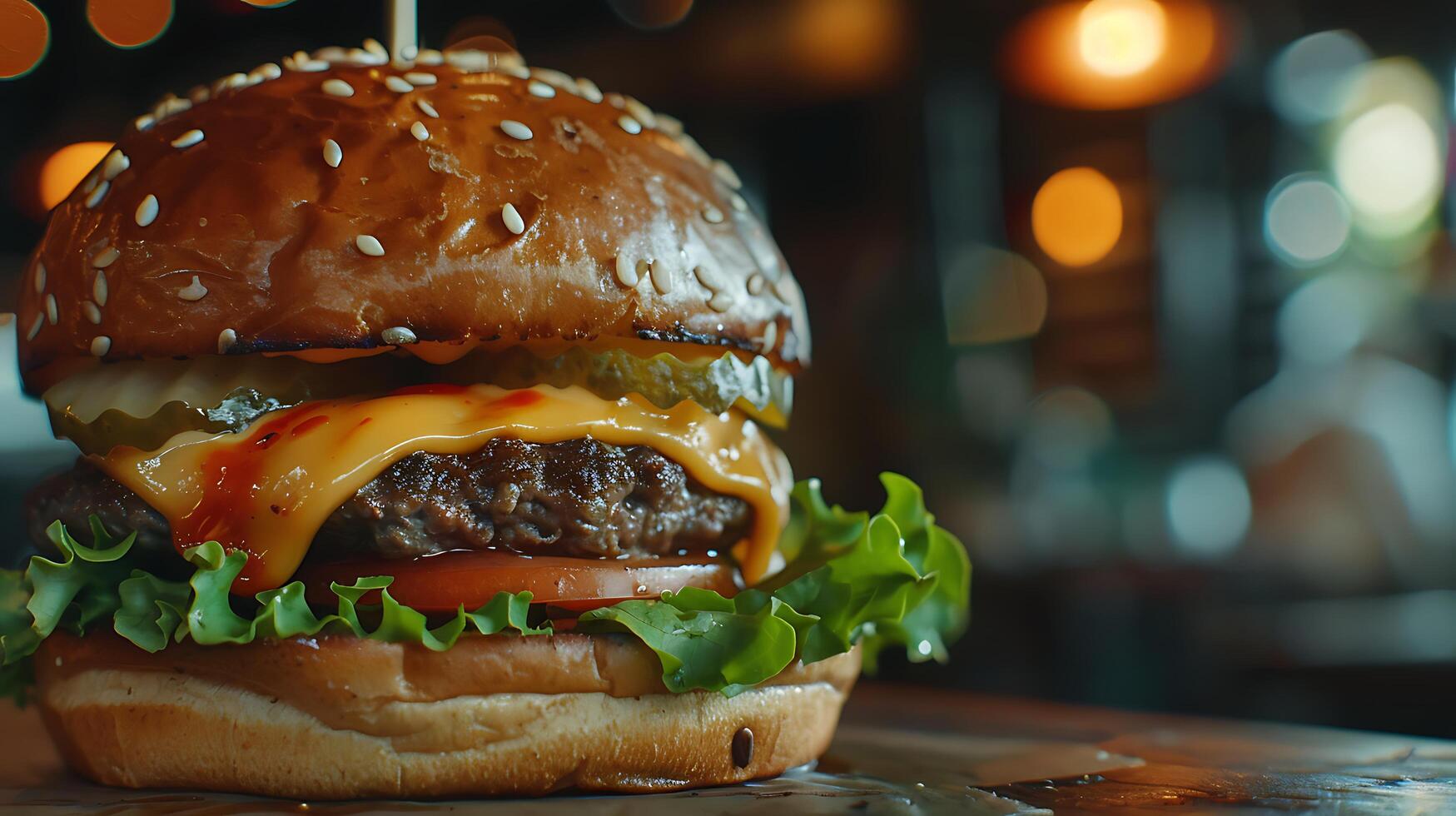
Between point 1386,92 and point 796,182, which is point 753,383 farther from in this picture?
point 1386,92

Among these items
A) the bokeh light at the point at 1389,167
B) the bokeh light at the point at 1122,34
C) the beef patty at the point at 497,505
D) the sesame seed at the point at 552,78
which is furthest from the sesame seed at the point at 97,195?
the bokeh light at the point at 1389,167

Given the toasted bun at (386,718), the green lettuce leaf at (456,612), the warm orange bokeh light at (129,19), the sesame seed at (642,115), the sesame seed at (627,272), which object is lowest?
the toasted bun at (386,718)

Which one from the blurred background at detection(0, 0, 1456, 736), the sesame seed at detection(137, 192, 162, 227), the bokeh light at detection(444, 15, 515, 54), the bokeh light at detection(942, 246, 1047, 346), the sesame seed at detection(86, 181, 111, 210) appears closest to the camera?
the sesame seed at detection(137, 192, 162, 227)

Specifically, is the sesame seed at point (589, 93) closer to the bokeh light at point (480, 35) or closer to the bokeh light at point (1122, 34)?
the bokeh light at point (480, 35)

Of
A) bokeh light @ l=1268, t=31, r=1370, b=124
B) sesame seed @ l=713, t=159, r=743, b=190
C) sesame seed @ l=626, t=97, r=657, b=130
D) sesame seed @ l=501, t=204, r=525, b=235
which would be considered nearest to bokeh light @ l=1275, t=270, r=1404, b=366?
bokeh light @ l=1268, t=31, r=1370, b=124

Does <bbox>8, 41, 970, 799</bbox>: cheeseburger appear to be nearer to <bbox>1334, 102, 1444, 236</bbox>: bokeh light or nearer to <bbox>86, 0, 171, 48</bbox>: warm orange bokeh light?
<bbox>86, 0, 171, 48</bbox>: warm orange bokeh light

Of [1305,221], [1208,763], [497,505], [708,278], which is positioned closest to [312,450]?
[497,505]
